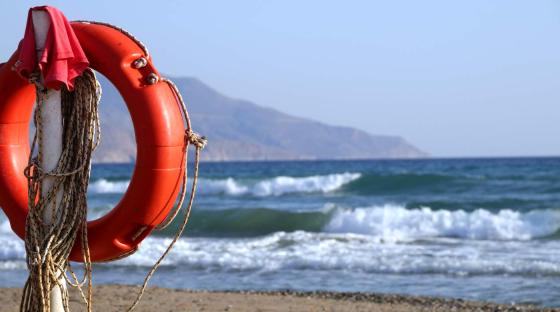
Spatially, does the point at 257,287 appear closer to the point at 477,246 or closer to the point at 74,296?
the point at 74,296

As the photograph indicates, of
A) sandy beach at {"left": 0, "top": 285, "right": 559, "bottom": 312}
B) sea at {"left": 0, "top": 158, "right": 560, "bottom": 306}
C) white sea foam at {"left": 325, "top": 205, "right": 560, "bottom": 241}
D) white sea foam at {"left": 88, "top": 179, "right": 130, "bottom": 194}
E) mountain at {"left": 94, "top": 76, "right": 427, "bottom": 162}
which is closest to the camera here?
sandy beach at {"left": 0, "top": 285, "right": 559, "bottom": 312}

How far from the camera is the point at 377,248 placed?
1079 centimetres

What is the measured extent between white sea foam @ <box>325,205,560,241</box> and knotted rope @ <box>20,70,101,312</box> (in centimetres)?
907

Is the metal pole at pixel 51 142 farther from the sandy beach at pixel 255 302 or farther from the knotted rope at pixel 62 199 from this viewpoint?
the sandy beach at pixel 255 302

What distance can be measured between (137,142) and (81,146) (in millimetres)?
246

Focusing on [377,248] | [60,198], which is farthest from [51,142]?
[377,248]

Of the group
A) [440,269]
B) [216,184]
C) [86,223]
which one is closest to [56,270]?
[86,223]

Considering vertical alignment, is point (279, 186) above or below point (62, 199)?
below

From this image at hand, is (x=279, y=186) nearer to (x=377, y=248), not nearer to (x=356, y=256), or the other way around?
(x=377, y=248)

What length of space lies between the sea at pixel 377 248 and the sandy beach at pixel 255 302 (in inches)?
22.9

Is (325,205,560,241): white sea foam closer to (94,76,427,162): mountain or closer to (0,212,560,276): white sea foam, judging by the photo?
(0,212,560,276): white sea foam

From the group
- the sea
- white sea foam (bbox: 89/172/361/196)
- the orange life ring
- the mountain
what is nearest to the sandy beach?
the sea

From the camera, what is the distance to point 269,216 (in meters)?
16.1

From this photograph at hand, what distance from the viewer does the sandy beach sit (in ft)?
20.8
